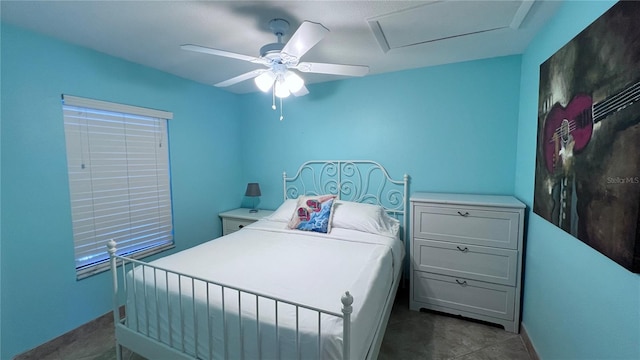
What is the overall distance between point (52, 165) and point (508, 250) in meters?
3.52

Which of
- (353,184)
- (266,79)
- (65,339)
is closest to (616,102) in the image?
(266,79)

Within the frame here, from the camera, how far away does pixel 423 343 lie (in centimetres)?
197

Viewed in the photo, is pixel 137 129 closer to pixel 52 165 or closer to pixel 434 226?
pixel 52 165

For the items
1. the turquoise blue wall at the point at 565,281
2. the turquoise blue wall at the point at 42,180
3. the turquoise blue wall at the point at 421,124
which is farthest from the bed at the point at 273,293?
the turquoise blue wall at the point at 565,281

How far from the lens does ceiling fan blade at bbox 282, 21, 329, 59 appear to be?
128 cm

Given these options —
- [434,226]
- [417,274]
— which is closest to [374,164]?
[434,226]

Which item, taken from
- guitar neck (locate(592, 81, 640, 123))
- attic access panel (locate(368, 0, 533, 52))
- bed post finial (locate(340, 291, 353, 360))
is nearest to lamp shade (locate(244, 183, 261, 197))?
attic access panel (locate(368, 0, 533, 52))

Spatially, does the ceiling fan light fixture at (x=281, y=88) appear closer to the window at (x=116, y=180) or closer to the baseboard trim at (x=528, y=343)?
the window at (x=116, y=180)

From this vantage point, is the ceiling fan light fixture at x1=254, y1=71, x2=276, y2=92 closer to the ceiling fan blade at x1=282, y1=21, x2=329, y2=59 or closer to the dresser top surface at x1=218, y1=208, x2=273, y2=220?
the ceiling fan blade at x1=282, y1=21, x2=329, y2=59

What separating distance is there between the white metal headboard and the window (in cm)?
140

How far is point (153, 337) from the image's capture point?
5.05 feet

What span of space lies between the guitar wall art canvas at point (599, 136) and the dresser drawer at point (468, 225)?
Result: 19.9 inches

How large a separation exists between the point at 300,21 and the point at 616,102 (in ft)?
5.39

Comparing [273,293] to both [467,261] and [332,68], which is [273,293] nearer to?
[332,68]
